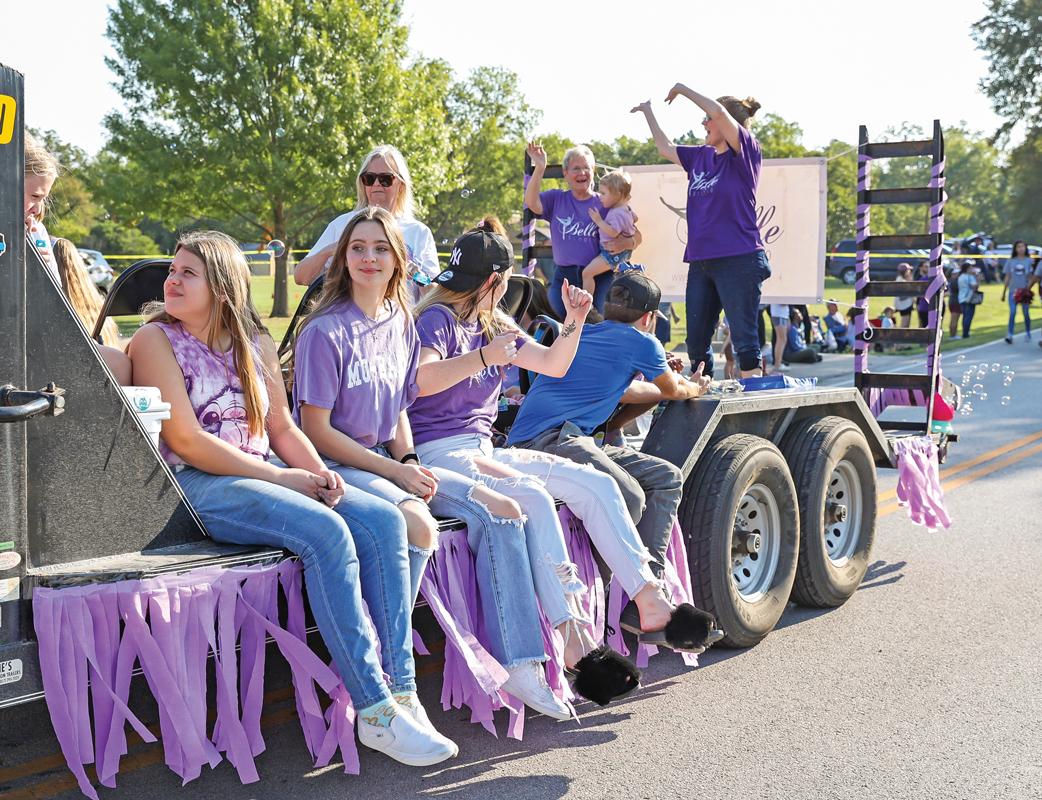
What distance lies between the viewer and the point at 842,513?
558 cm

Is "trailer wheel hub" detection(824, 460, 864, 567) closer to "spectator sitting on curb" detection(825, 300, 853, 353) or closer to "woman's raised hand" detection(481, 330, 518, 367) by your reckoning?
"woman's raised hand" detection(481, 330, 518, 367)

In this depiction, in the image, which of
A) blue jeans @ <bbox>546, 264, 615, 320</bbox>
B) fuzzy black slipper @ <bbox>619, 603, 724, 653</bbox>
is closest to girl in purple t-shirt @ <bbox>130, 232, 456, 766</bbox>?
fuzzy black slipper @ <bbox>619, 603, 724, 653</bbox>

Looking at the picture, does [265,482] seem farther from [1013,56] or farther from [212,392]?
[1013,56]

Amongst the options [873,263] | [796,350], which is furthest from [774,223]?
[873,263]

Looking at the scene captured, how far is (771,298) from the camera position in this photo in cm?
927

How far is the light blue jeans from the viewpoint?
3791 millimetres

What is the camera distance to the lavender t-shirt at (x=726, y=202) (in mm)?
6801

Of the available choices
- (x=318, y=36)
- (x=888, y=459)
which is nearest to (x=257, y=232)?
(x=318, y=36)

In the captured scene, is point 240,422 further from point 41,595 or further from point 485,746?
point 485,746

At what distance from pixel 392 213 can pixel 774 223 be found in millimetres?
4707

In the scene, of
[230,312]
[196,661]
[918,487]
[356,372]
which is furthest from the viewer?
[918,487]

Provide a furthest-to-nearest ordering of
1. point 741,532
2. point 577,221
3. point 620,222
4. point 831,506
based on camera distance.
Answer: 1. point 577,221
2. point 620,222
3. point 831,506
4. point 741,532

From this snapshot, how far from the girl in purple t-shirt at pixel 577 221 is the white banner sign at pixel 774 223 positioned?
3.94ft

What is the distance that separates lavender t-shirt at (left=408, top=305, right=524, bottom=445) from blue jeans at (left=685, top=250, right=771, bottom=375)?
7.83ft
